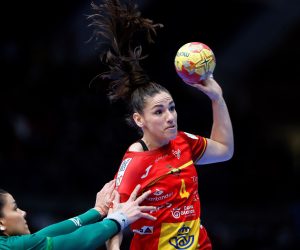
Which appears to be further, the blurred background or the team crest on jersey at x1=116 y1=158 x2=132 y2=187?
the blurred background

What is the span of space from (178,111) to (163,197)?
6.81 meters

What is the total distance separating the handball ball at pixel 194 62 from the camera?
16.7ft

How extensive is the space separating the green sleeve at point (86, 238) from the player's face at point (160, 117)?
0.76 metres

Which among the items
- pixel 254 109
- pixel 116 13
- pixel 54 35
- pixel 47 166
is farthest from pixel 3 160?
pixel 116 13

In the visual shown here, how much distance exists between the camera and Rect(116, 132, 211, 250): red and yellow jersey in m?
4.94

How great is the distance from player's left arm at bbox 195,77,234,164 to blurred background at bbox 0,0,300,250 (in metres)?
4.64

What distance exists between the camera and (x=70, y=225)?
17.0 feet

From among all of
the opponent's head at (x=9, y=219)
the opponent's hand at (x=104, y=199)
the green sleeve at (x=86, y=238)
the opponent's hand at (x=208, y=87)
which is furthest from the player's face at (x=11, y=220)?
the opponent's hand at (x=208, y=87)

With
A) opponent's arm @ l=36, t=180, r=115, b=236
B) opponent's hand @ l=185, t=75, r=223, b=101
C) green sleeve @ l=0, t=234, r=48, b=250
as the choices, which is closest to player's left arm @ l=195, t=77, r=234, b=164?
opponent's hand @ l=185, t=75, r=223, b=101

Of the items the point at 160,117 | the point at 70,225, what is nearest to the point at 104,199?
the point at 70,225

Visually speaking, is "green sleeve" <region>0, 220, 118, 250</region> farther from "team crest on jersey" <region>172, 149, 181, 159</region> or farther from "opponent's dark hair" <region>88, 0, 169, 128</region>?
"opponent's dark hair" <region>88, 0, 169, 128</region>

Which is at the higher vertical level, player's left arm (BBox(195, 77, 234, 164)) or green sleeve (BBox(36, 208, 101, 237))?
player's left arm (BBox(195, 77, 234, 164))

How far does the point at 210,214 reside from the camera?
1062 cm

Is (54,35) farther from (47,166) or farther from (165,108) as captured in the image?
(165,108)
